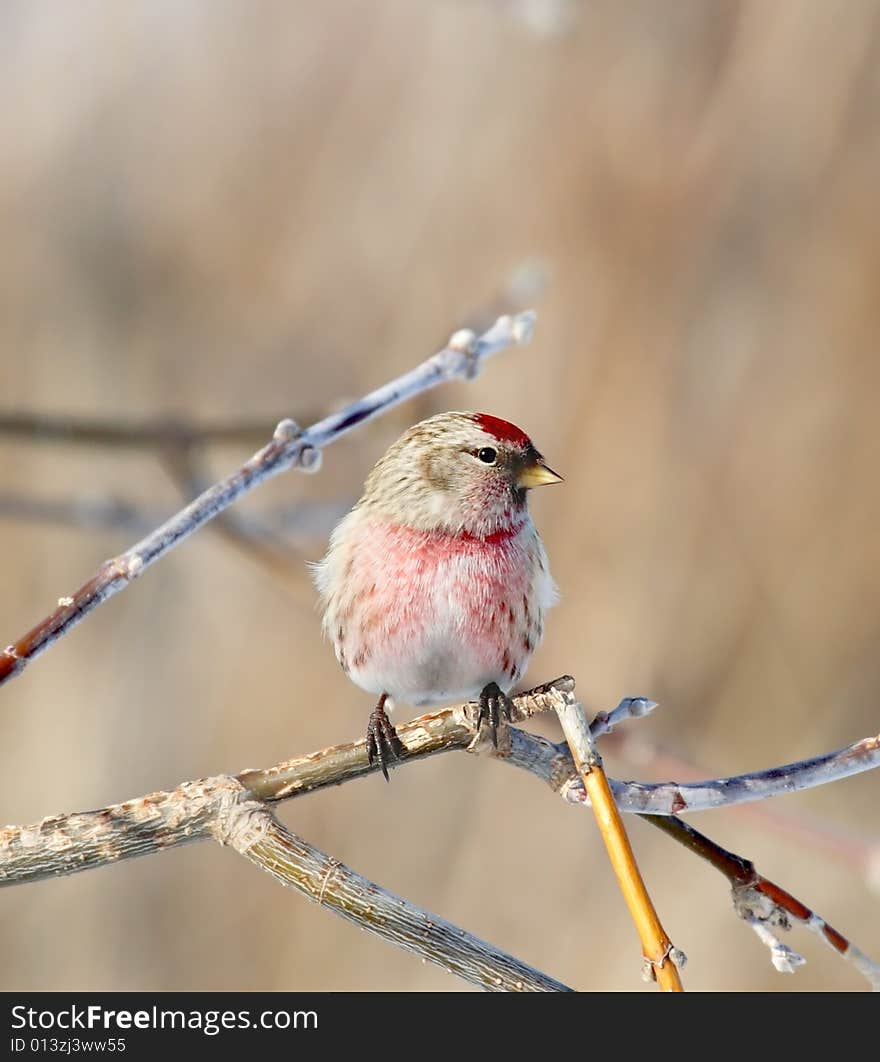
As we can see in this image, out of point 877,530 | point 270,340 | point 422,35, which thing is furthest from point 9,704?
point 877,530

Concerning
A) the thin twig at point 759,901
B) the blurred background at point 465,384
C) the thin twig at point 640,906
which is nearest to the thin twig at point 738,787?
the thin twig at point 759,901

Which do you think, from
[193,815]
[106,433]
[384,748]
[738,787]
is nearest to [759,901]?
[738,787]

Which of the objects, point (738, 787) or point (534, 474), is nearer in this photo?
point (738, 787)

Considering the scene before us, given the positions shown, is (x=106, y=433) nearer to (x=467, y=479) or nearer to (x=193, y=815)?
(x=467, y=479)

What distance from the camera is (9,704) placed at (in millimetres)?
4988

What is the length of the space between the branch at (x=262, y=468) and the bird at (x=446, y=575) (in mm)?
343

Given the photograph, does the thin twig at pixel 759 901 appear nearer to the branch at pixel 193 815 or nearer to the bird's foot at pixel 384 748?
the branch at pixel 193 815

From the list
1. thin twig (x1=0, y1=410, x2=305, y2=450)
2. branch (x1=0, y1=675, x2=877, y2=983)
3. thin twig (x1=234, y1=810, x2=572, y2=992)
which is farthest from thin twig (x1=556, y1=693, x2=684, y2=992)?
thin twig (x1=0, y1=410, x2=305, y2=450)

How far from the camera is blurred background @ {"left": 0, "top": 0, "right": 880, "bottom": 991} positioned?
4.74 meters

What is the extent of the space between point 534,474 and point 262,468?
0.68 m

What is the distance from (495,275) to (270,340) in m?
0.95

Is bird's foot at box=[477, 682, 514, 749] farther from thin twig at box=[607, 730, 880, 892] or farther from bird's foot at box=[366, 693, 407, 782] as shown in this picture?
thin twig at box=[607, 730, 880, 892]

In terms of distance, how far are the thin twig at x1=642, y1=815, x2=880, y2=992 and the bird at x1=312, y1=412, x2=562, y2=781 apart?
637 mm

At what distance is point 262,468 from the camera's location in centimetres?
179
